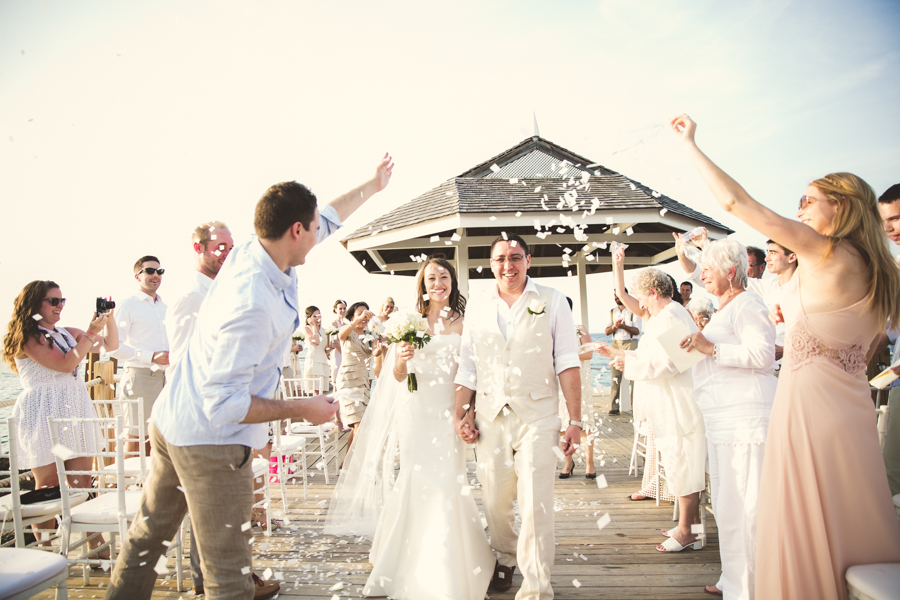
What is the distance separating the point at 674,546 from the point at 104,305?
17.6 feet

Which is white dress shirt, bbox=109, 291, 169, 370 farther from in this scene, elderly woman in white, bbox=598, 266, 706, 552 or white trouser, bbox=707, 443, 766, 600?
white trouser, bbox=707, 443, 766, 600

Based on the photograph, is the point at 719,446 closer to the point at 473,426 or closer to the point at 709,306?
the point at 473,426

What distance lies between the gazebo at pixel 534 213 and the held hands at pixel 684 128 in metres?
5.21

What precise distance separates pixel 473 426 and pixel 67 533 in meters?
2.76

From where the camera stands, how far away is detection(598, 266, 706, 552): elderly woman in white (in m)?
3.73

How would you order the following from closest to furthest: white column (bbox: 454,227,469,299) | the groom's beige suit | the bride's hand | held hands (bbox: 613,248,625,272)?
the groom's beige suit, the bride's hand, held hands (bbox: 613,248,625,272), white column (bbox: 454,227,469,299)

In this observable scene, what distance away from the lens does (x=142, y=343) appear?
16.3ft

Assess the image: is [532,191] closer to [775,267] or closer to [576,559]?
[775,267]

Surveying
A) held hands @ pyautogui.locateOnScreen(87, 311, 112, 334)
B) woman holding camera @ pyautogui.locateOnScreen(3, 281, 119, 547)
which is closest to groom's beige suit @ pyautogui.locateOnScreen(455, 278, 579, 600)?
woman holding camera @ pyautogui.locateOnScreen(3, 281, 119, 547)

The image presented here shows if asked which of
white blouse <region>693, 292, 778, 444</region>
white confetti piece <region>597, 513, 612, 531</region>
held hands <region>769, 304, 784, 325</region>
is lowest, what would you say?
white confetti piece <region>597, 513, 612, 531</region>

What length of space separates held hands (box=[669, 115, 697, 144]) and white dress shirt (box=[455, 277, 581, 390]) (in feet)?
4.38

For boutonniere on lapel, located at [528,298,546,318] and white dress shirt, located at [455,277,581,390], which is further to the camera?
white dress shirt, located at [455,277,581,390]

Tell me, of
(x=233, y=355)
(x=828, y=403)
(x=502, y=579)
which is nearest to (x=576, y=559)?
(x=502, y=579)

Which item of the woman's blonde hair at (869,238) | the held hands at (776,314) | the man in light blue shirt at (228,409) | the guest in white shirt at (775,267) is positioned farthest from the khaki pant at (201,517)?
the held hands at (776,314)
